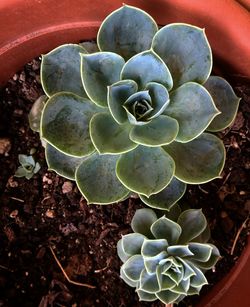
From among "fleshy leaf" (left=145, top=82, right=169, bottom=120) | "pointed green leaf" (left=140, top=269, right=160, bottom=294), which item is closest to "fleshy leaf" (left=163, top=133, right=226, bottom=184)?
"fleshy leaf" (left=145, top=82, right=169, bottom=120)

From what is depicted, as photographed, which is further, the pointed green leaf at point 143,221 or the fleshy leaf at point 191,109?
the pointed green leaf at point 143,221

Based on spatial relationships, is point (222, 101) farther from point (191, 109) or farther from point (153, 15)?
point (153, 15)

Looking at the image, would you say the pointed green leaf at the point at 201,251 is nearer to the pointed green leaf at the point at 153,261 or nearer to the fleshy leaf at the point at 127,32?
the pointed green leaf at the point at 153,261

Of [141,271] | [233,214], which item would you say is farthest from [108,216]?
[233,214]

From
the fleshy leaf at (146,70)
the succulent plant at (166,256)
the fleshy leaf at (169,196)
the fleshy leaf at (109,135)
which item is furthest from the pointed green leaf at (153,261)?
the fleshy leaf at (146,70)

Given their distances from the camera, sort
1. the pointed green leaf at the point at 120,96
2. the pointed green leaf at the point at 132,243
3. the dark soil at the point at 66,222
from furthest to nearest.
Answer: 1. the dark soil at the point at 66,222
2. the pointed green leaf at the point at 132,243
3. the pointed green leaf at the point at 120,96

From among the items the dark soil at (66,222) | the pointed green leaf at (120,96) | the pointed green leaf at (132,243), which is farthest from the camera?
the dark soil at (66,222)

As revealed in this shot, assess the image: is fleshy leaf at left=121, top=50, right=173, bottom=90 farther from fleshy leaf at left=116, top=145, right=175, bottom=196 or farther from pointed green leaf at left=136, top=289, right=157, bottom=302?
pointed green leaf at left=136, top=289, right=157, bottom=302
